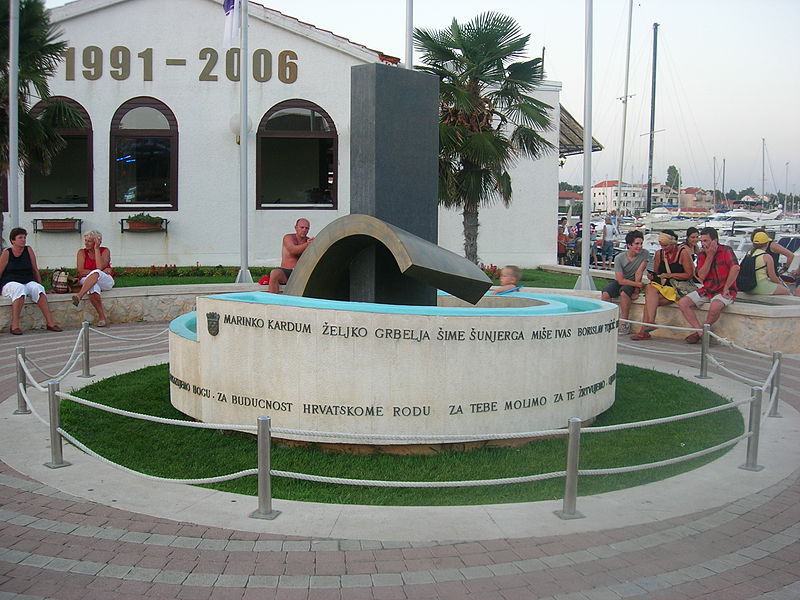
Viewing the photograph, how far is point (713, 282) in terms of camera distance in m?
13.5

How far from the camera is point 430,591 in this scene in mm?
4609

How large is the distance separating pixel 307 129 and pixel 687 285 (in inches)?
535

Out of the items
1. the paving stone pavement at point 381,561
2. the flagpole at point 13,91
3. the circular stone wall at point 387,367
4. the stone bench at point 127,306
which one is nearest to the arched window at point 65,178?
the flagpole at point 13,91

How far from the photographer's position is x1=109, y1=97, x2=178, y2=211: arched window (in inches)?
907

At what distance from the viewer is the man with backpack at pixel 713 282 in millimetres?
13164

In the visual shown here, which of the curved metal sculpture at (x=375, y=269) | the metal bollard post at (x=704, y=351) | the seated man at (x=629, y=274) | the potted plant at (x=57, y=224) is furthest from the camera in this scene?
the potted plant at (x=57, y=224)

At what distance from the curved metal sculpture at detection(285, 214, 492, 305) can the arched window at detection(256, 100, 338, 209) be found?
15.1m

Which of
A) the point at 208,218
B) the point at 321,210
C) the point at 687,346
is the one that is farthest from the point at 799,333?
the point at 208,218

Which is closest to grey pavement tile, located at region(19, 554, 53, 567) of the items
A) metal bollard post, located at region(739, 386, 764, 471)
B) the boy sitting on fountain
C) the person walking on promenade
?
metal bollard post, located at region(739, 386, 764, 471)

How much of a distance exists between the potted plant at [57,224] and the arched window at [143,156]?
4.27 ft

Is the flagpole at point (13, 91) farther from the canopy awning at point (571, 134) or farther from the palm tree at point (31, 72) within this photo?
the canopy awning at point (571, 134)

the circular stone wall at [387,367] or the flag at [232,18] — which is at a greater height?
the flag at [232,18]

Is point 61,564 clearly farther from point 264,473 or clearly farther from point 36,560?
point 264,473

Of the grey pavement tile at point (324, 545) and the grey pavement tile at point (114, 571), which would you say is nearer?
the grey pavement tile at point (114, 571)
